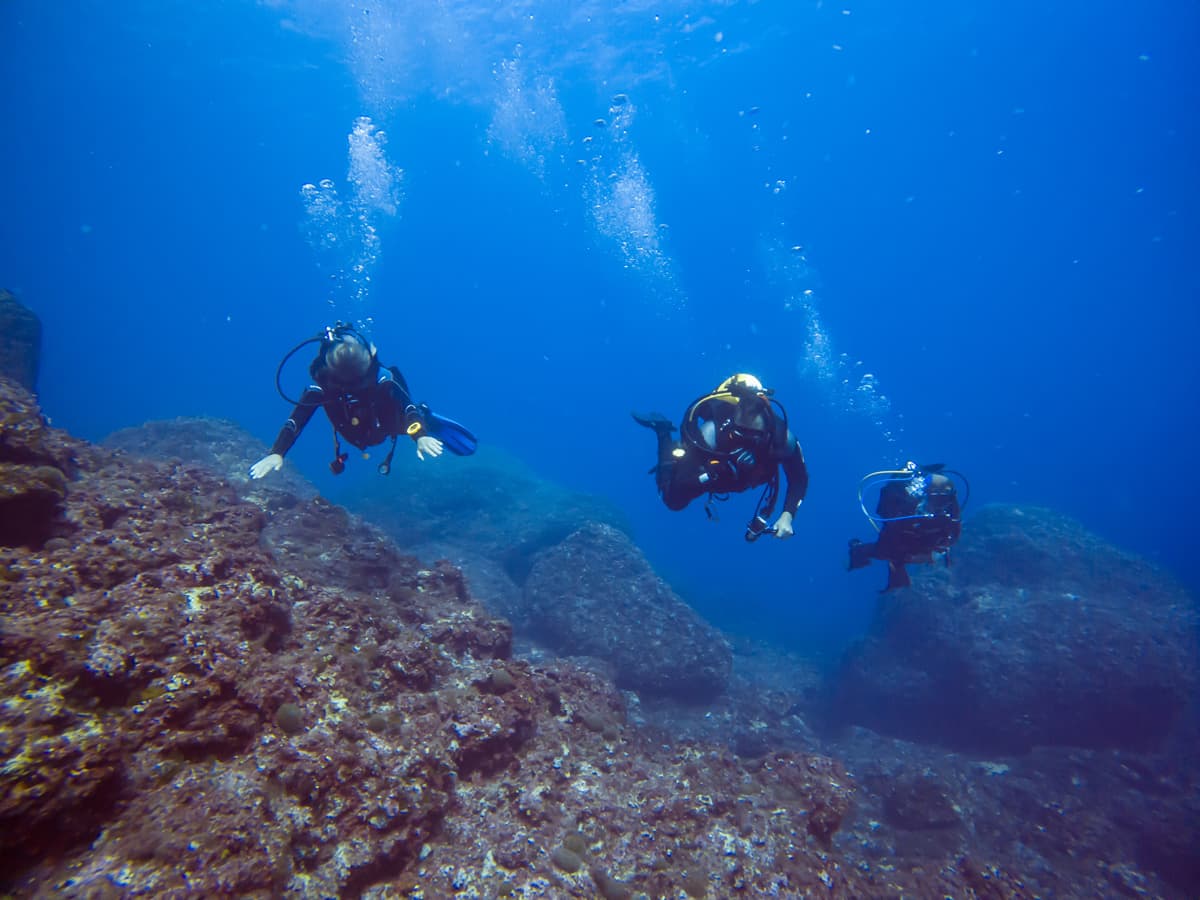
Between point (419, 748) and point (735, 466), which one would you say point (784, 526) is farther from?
point (419, 748)

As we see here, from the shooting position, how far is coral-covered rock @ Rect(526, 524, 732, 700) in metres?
12.3

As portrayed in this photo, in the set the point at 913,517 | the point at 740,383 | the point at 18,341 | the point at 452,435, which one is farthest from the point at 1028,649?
the point at 18,341

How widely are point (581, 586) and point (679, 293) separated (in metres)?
121

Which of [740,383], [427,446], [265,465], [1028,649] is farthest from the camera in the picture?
[1028,649]

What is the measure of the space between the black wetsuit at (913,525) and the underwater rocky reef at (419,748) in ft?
13.8

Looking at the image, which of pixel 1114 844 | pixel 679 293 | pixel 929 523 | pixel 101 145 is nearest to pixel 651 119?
pixel 929 523

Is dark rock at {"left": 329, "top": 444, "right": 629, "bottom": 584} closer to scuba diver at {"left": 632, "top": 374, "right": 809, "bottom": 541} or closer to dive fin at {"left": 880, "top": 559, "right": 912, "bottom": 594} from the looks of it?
dive fin at {"left": 880, "top": 559, "right": 912, "bottom": 594}

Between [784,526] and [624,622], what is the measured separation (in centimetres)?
775

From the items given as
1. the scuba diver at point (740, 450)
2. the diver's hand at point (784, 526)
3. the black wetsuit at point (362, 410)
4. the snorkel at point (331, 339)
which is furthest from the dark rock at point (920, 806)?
the snorkel at point (331, 339)

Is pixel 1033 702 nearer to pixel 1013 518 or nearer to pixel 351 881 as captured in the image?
pixel 1013 518

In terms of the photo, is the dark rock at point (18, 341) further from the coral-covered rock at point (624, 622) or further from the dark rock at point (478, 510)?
the coral-covered rock at point (624, 622)

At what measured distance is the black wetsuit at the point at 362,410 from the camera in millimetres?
6641

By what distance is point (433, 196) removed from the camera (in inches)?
3681

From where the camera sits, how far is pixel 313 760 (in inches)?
136
